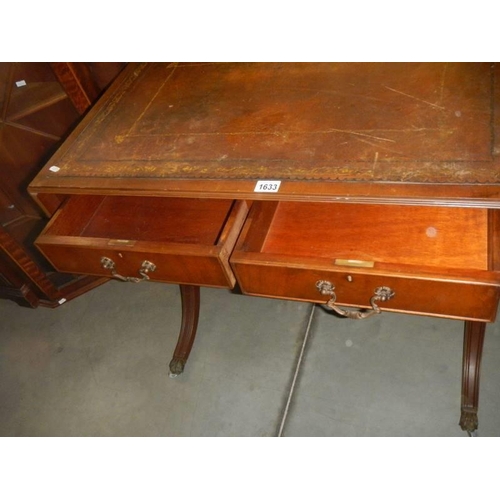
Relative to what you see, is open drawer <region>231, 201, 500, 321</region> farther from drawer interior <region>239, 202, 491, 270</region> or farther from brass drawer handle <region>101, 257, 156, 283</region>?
brass drawer handle <region>101, 257, 156, 283</region>

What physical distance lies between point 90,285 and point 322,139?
1295 mm

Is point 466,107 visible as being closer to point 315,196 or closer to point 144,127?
point 315,196

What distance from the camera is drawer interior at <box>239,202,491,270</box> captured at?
968 mm

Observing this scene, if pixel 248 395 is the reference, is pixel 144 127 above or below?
above

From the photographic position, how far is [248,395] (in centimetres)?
142

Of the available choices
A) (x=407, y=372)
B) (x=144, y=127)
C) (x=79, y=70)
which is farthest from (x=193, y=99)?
(x=407, y=372)

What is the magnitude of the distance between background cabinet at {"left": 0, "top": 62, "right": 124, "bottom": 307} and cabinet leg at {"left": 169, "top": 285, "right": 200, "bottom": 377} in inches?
24.7

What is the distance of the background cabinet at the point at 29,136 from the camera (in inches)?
59.1

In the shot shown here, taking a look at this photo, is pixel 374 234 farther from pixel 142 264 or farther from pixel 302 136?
pixel 142 264

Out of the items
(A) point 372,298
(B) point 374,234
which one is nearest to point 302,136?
(B) point 374,234

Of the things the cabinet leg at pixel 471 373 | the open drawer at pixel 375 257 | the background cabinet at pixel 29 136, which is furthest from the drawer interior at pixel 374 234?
the background cabinet at pixel 29 136

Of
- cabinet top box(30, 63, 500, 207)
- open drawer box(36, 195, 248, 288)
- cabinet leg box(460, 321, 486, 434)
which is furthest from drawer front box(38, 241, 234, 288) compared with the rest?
cabinet leg box(460, 321, 486, 434)

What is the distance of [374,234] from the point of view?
1050mm

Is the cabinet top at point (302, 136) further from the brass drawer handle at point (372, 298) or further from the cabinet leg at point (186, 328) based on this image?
the cabinet leg at point (186, 328)
